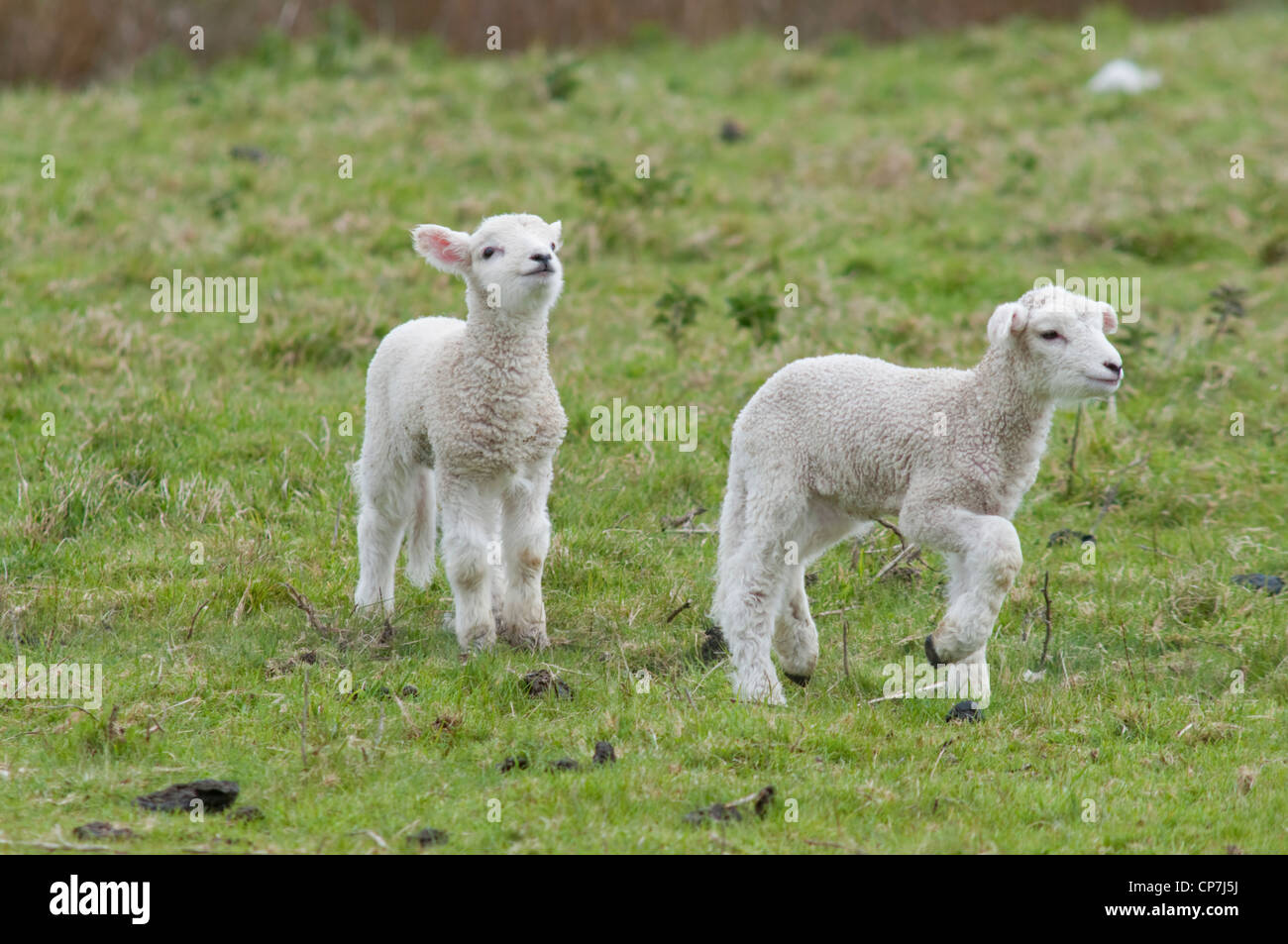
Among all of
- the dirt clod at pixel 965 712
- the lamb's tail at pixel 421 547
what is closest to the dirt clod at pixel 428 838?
the dirt clod at pixel 965 712

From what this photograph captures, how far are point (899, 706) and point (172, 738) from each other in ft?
8.97

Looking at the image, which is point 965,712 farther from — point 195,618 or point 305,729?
point 195,618

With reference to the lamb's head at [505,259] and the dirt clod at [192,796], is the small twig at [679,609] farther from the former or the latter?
the dirt clod at [192,796]

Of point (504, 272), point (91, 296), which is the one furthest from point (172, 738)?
point (91, 296)

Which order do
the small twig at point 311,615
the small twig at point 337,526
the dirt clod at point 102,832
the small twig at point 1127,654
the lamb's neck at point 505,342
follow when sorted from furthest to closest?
1. the small twig at point 337,526
2. the small twig at point 311,615
3. the lamb's neck at point 505,342
4. the small twig at point 1127,654
5. the dirt clod at point 102,832

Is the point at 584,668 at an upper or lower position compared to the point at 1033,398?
lower

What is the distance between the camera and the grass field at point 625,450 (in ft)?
18.4

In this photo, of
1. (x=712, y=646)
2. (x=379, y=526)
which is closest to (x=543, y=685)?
(x=712, y=646)

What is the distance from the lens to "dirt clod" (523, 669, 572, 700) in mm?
6391

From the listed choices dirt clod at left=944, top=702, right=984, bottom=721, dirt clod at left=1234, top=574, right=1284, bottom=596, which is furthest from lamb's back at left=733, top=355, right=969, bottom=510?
dirt clod at left=1234, top=574, right=1284, bottom=596

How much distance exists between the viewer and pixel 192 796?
17.6ft

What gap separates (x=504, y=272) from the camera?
6668 millimetres

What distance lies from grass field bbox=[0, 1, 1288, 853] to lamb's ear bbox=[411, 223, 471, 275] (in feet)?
5.21
